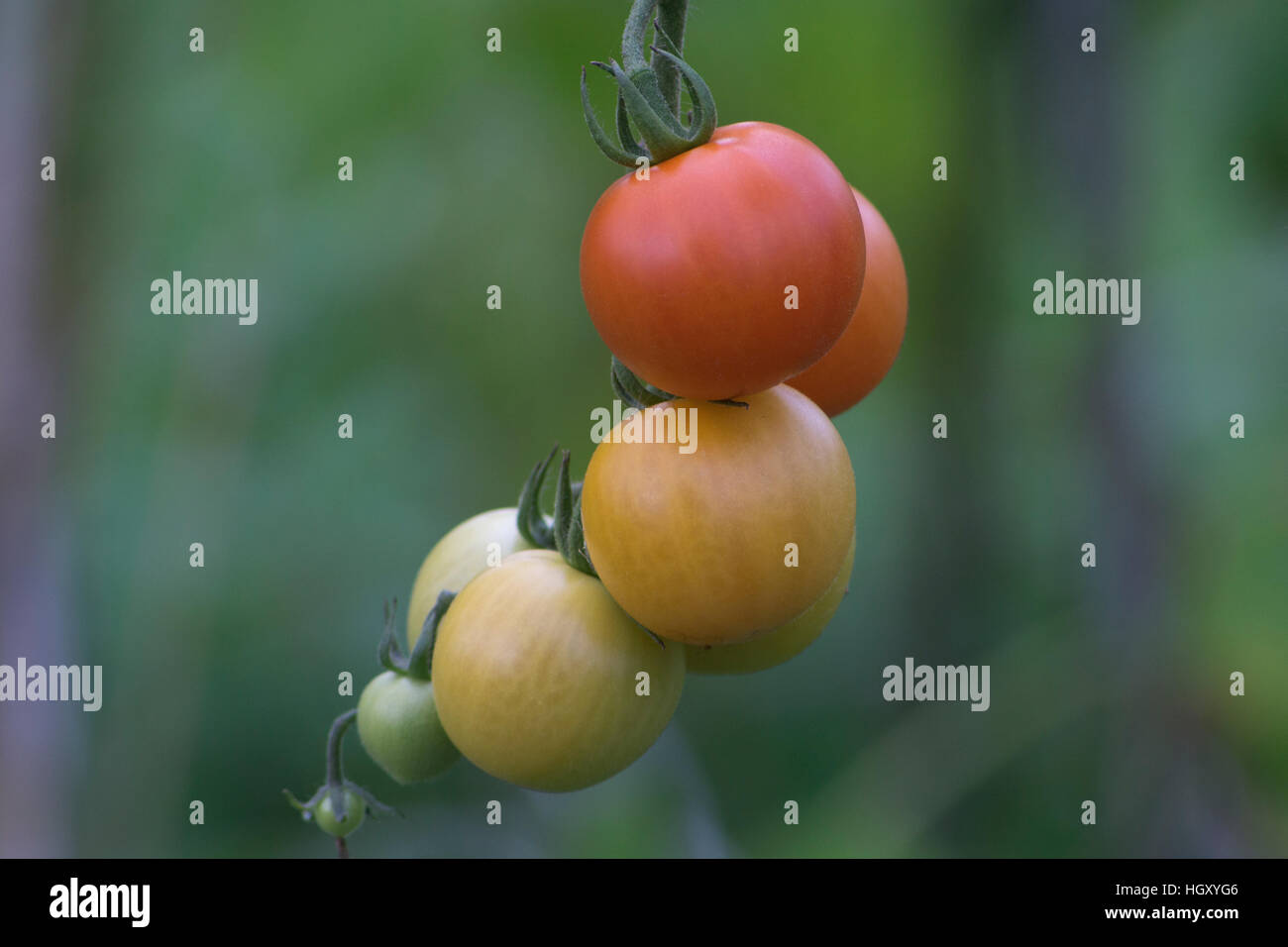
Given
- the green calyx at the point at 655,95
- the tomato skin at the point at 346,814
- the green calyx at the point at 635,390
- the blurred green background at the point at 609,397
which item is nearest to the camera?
the green calyx at the point at 655,95

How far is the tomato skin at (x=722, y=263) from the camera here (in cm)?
71

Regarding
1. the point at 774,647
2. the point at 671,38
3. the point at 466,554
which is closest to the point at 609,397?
the point at 466,554

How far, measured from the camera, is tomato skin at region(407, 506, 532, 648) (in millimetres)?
989

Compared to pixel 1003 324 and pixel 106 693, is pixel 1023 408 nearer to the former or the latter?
pixel 1003 324

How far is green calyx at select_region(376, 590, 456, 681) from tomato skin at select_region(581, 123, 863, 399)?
308 millimetres

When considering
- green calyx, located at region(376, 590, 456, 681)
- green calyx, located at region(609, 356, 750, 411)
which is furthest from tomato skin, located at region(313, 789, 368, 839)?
green calyx, located at region(609, 356, 750, 411)

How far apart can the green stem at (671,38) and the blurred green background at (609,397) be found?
194 centimetres

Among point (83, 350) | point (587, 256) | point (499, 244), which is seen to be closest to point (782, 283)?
point (587, 256)

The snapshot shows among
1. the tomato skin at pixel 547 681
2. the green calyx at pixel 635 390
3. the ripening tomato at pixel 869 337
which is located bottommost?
the tomato skin at pixel 547 681

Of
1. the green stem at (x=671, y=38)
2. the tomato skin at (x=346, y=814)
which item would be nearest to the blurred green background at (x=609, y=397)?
the tomato skin at (x=346, y=814)

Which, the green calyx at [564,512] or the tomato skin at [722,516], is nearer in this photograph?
the tomato skin at [722,516]

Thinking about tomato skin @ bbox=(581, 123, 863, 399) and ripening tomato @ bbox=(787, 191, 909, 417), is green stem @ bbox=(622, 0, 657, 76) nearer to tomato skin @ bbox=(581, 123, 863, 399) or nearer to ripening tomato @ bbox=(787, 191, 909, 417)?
tomato skin @ bbox=(581, 123, 863, 399)

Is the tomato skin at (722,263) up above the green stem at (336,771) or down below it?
above

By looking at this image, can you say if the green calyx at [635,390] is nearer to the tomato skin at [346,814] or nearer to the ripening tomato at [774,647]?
the ripening tomato at [774,647]
